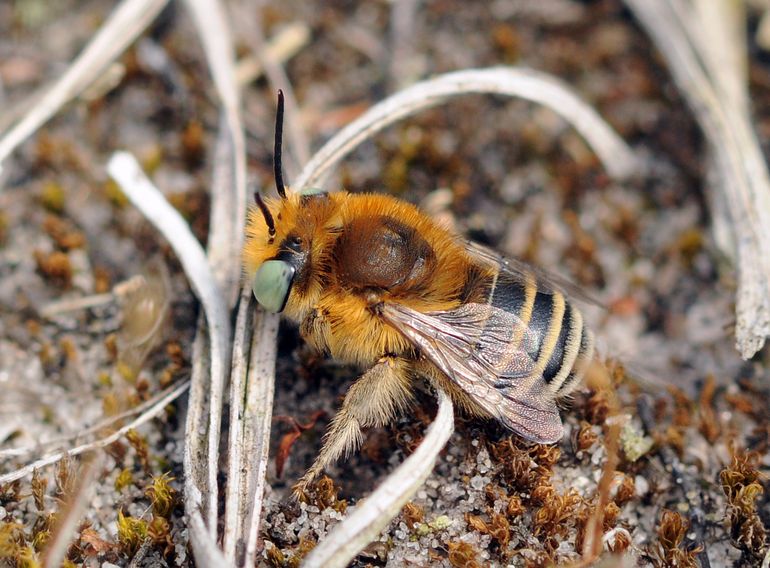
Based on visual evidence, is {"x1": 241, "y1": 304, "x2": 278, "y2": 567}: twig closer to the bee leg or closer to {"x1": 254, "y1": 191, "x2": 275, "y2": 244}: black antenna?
the bee leg

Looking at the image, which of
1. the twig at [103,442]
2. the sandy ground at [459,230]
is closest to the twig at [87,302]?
the sandy ground at [459,230]

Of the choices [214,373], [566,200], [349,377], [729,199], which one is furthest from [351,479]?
[729,199]

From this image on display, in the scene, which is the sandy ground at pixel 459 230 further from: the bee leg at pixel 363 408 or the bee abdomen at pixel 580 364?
the bee abdomen at pixel 580 364

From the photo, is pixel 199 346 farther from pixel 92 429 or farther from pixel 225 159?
pixel 225 159

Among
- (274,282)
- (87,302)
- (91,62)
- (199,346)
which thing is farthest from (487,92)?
(87,302)

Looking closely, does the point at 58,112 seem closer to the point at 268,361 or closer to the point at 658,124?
the point at 268,361

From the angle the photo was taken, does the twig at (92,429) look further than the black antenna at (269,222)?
Yes
